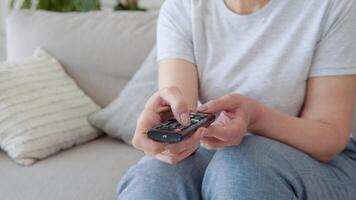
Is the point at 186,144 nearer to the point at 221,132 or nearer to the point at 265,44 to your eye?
the point at 221,132

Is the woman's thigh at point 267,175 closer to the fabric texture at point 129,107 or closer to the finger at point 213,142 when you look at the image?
the finger at point 213,142

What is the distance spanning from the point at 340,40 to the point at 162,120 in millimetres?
356

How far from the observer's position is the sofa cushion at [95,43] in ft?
4.99

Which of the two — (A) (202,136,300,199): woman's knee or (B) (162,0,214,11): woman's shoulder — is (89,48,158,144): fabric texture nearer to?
(B) (162,0,214,11): woman's shoulder

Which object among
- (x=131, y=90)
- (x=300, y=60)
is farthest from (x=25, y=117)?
(x=300, y=60)

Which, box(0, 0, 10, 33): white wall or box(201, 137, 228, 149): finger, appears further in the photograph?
box(0, 0, 10, 33): white wall

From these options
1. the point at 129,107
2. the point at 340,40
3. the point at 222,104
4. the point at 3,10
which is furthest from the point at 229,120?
the point at 3,10

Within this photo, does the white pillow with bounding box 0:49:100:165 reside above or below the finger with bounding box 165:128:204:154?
below

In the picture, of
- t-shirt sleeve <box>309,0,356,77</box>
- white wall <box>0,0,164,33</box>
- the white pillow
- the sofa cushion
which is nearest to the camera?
t-shirt sleeve <box>309,0,356,77</box>

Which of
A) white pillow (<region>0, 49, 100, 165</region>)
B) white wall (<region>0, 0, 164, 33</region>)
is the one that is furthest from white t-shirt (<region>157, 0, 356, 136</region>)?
white wall (<region>0, 0, 164, 33</region>)

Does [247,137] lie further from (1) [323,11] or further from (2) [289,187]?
(1) [323,11]

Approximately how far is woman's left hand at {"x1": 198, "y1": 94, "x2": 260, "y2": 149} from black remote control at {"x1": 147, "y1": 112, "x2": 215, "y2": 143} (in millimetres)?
15

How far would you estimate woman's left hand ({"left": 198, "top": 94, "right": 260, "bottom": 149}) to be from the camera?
770 millimetres

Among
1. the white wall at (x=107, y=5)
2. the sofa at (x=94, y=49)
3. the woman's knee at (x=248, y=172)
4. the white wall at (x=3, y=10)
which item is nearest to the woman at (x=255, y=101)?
the woman's knee at (x=248, y=172)
